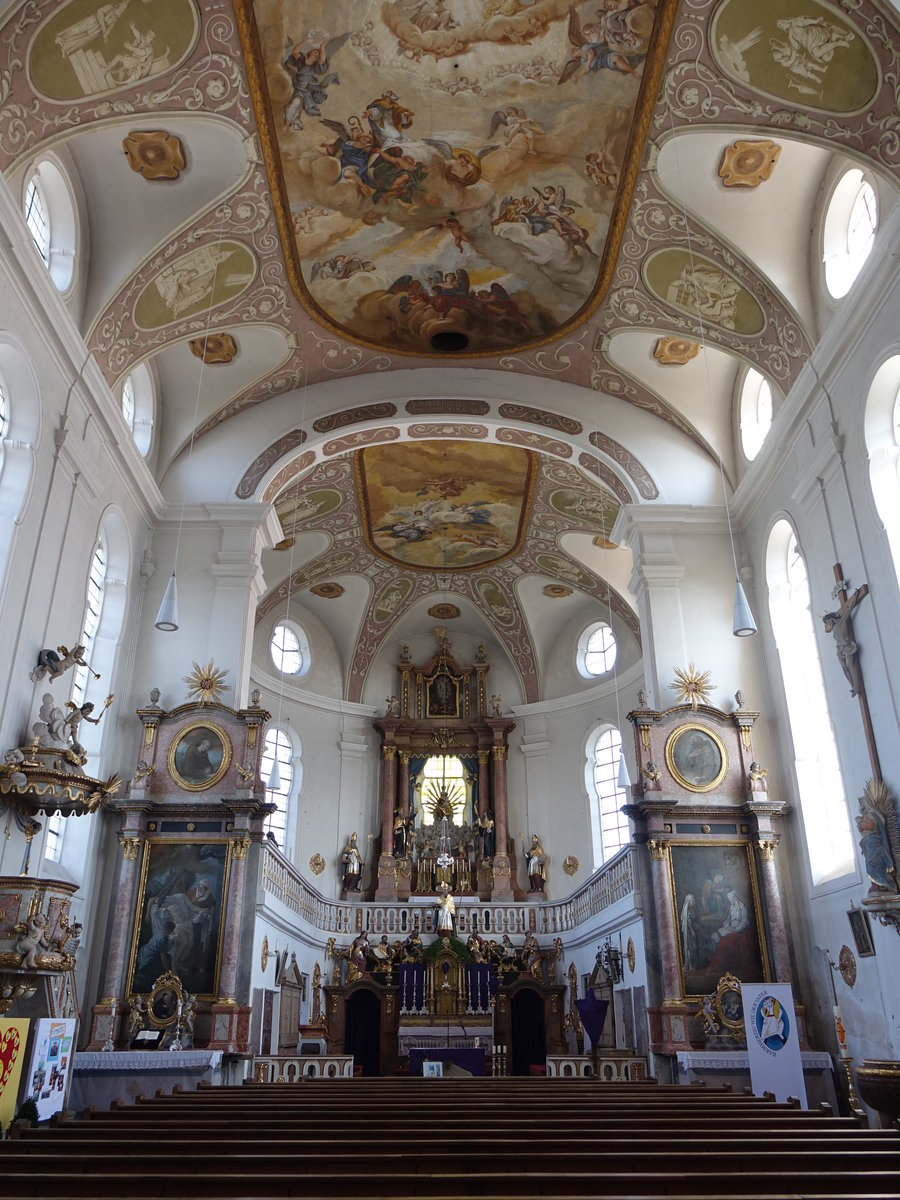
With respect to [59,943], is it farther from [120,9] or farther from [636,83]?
[636,83]

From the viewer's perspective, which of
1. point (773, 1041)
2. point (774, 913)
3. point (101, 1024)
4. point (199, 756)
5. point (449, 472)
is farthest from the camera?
point (449, 472)

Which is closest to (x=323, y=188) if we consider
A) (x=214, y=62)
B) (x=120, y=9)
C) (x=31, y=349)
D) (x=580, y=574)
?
(x=214, y=62)

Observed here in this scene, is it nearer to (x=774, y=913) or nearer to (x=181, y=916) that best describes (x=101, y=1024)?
(x=181, y=916)

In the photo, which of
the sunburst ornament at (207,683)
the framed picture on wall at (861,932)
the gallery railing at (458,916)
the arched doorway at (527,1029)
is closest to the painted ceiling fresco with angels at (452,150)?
the sunburst ornament at (207,683)

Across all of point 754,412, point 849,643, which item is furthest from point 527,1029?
point 754,412

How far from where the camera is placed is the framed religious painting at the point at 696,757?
14914 mm

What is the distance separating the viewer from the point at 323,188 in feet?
44.0

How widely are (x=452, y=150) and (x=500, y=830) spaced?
1594 cm

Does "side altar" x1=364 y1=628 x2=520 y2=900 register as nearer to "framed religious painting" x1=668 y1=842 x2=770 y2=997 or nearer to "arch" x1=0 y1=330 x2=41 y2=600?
"framed religious painting" x1=668 y1=842 x2=770 y2=997

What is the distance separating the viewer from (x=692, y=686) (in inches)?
611

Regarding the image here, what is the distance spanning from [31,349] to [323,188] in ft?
15.1

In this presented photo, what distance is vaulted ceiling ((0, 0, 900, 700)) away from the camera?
1070 cm

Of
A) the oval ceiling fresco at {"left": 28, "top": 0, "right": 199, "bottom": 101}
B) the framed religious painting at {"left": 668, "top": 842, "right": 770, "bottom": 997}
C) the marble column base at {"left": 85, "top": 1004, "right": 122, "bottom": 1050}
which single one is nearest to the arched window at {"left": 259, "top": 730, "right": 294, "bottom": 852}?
the marble column base at {"left": 85, "top": 1004, "right": 122, "bottom": 1050}

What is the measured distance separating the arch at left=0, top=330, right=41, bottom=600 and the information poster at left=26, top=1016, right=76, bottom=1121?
18.2 ft
